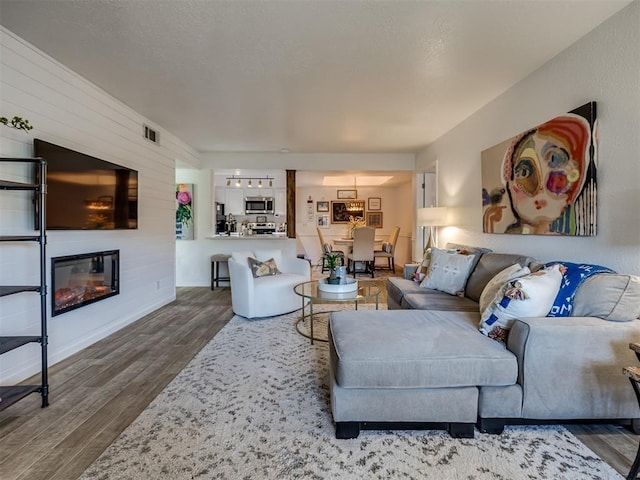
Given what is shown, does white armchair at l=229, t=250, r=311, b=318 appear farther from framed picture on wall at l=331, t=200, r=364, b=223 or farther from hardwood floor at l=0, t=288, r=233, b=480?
framed picture on wall at l=331, t=200, r=364, b=223

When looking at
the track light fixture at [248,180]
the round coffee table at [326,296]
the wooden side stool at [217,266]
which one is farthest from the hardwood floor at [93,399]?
the track light fixture at [248,180]

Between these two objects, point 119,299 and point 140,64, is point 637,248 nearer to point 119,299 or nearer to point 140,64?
point 140,64

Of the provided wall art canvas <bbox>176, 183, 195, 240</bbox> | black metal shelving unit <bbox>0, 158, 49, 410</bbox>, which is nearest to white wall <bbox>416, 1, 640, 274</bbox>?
black metal shelving unit <bbox>0, 158, 49, 410</bbox>

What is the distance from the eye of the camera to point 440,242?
505cm

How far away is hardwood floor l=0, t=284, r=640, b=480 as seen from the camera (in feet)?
5.19

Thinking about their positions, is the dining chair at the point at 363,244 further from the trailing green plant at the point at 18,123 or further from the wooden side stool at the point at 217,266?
the trailing green plant at the point at 18,123

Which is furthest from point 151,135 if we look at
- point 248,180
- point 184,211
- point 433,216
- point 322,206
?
point 322,206

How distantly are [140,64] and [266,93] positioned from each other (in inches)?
43.3

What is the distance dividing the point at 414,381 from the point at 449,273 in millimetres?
1824

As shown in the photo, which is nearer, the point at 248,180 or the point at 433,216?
A: the point at 433,216

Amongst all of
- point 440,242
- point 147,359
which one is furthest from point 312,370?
point 440,242

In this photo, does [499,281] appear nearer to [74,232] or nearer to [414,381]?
[414,381]

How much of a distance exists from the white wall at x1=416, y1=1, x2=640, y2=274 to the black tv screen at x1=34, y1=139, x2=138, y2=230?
399cm

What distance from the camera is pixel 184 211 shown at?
603cm
